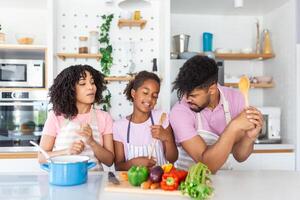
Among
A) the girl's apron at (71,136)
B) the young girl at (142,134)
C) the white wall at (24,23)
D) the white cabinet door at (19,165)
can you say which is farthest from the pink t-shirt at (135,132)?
the white wall at (24,23)

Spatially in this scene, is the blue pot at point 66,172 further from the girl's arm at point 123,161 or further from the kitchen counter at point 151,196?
the girl's arm at point 123,161

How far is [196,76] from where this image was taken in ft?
4.34

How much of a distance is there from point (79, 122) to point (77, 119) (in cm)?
2

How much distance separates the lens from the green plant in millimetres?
2688

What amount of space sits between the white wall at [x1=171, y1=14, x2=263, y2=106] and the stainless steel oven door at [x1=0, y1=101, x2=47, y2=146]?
147cm

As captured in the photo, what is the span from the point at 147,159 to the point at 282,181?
0.52 m

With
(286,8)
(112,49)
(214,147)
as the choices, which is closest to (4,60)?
(112,49)

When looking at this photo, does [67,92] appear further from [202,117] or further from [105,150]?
[202,117]

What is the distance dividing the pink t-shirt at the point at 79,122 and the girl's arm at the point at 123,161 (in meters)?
0.08

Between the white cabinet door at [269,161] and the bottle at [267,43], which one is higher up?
the bottle at [267,43]

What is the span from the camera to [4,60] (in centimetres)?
243

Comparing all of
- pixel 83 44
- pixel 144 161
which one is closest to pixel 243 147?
pixel 144 161

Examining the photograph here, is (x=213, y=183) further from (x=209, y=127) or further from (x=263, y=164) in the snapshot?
(x=263, y=164)

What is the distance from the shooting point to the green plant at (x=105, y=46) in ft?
8.82
